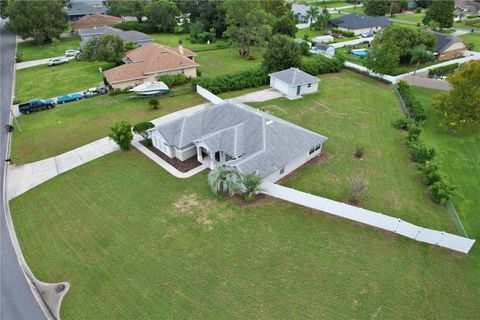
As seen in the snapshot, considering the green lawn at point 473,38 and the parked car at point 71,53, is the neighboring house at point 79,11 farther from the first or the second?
the green lawn at point 473,38

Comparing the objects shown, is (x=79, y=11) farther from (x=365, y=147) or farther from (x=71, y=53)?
(x=365, y=147)

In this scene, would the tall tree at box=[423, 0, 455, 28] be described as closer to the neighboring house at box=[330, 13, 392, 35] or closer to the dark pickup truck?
the neighboring house at box=[330, 13, 392, 35]

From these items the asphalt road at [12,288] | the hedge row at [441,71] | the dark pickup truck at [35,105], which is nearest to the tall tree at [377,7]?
the hedge row at [441,71]

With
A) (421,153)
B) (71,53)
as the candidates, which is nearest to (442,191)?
(421,153)

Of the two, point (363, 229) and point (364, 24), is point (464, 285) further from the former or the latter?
point (364, 24)

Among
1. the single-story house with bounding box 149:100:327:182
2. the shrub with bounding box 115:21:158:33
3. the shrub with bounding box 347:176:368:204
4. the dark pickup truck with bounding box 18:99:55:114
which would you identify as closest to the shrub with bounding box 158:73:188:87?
the dark pickup truck with bounding box 18:99:55:114

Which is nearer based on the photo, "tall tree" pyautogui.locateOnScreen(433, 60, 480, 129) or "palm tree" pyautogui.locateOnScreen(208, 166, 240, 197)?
"palm tree" pyautogui.locateOnScreen(208, 166, 240, 197)
